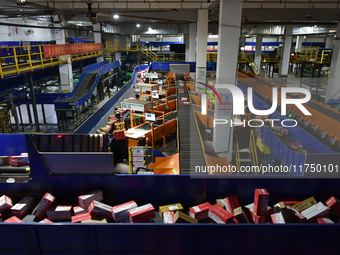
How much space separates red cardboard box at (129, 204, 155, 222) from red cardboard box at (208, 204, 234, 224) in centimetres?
97

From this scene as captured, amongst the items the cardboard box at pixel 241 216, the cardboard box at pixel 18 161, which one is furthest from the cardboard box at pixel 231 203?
the cardboard box at pixel 18 161

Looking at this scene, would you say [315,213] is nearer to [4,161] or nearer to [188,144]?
[188,144]

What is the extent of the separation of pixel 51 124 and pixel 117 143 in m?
9.24

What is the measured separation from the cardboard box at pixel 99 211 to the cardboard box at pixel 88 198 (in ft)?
0.61

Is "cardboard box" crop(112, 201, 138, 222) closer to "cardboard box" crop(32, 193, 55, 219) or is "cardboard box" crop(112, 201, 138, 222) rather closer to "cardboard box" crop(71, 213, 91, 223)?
"cardboard box" crop(71, 213, 91, 223)

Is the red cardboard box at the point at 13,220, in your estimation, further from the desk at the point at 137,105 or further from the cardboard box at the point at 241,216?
the desk at the point at 137,105

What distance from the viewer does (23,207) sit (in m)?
4.09

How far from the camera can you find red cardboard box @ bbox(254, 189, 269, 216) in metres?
3.87

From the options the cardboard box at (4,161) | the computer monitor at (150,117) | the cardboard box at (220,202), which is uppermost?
the cardboard box at (4,161)

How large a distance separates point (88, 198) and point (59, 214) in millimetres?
527

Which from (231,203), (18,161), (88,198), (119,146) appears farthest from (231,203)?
(18,161)

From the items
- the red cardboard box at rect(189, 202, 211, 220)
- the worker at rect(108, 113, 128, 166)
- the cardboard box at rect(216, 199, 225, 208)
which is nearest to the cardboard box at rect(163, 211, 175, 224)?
the red cardboard box at rect(189, 202, 211, 220)

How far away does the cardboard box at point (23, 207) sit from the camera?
4.02 m
